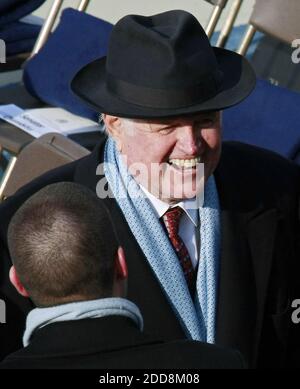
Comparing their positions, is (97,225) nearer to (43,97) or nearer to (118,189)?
(118,189)

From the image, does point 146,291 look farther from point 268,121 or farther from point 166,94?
point 268,121

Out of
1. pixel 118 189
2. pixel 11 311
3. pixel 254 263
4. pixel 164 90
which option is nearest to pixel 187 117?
pixel 164 90

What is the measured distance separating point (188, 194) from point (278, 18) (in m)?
1.81

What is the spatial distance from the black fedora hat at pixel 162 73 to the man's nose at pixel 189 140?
6 cm

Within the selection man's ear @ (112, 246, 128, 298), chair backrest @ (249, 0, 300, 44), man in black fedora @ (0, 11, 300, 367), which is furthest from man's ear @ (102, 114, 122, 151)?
chair backrest @ (249, 0, 300, 44)

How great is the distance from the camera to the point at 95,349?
2.27 m

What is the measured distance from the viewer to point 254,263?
3.33 meters

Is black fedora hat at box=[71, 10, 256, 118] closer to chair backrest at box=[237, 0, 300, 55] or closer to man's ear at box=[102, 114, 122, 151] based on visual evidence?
man's ear at box=[102, 114, 122, 151]

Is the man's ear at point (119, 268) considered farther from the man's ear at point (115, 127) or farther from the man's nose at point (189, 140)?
the man's ear at point (115, 127)

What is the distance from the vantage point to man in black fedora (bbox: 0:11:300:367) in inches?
122

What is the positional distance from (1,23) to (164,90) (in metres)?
2.41

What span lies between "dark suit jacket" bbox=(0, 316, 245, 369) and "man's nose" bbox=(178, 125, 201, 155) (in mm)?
868

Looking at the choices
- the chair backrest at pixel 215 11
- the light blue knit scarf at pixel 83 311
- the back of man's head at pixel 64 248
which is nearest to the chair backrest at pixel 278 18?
the chair backrest at pixel 215 11

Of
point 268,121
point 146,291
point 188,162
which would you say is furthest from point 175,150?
point 268,121
